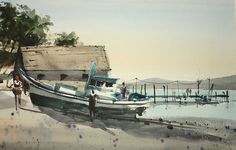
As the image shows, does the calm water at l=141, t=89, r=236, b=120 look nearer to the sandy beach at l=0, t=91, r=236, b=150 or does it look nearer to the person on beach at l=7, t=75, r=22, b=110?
the sandy beach at l=0, t=91, r=236, b=150

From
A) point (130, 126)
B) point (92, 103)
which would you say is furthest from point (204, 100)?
point (92, 103)

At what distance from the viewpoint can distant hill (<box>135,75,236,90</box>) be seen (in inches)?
120

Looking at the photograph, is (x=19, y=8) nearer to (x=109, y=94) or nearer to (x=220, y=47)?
(x=109, y=94)

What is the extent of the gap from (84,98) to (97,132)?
219mm

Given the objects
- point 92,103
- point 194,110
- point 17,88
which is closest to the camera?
point 17,88

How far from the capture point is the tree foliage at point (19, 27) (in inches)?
113

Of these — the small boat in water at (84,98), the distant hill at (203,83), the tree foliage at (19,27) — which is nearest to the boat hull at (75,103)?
the small boat in water at (84,98)

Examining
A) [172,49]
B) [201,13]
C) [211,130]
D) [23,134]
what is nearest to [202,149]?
[211,130]

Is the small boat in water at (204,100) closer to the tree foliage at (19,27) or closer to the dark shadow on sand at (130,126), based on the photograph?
the dark shadow on sand at (130,126)

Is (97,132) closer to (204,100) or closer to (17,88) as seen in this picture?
(17,88)

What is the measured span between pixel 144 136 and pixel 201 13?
0.90 meters

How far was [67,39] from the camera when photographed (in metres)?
→ 2.98

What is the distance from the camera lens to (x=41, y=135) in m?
2.85

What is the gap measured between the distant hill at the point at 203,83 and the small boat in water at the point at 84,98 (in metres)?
0.12
